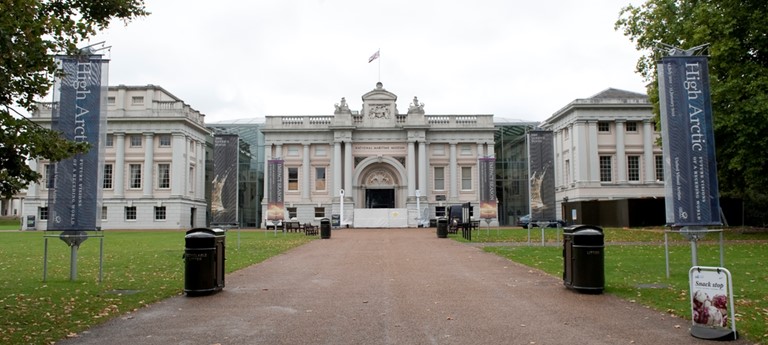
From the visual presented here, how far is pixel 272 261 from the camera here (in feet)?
60.8

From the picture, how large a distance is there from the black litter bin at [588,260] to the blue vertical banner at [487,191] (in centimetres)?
2426

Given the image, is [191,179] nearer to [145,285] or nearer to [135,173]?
[135,173]

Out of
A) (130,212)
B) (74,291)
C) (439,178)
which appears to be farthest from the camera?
(439,178)

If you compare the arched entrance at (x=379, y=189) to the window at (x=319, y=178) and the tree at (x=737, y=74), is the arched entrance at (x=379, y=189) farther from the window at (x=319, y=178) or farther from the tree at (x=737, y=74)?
the tree at (x=737, y=74)

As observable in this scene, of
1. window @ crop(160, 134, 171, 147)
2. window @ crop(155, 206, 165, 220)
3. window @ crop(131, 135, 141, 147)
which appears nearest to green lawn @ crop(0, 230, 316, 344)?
window @ crop(155, 206, 165, 220)

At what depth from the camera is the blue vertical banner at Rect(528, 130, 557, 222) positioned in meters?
25.7

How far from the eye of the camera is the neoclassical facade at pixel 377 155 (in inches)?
2473

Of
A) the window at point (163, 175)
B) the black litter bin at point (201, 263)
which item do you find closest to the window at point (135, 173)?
the window at point (163, 175)

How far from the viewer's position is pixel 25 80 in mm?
8219

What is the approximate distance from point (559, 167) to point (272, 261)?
A: 51.4m

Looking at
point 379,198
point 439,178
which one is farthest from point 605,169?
point 379,198

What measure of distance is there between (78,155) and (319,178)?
5123 cm

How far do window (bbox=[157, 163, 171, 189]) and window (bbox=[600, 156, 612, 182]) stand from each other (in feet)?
141

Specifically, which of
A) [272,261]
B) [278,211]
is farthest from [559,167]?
[272,261]
